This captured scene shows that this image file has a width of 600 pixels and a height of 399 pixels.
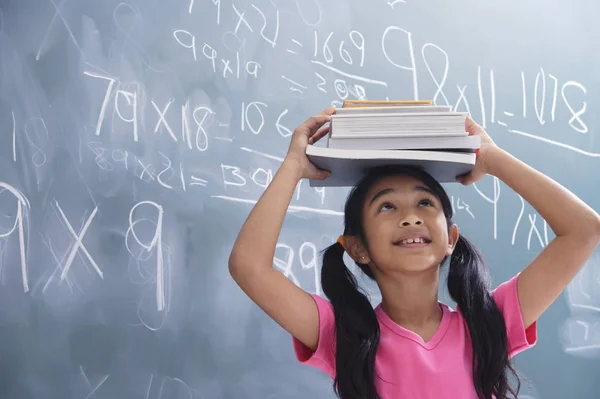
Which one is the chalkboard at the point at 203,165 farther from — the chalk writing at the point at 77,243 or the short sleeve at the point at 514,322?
the short sleeve at the point at 514,322

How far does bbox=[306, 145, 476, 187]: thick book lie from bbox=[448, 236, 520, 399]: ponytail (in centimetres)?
22

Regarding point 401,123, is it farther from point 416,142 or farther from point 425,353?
point 425,353

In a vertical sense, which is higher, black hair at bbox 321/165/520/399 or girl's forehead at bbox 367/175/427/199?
girl's forehead at bbox 367/175/427/199

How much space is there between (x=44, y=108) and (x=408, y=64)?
1.19m

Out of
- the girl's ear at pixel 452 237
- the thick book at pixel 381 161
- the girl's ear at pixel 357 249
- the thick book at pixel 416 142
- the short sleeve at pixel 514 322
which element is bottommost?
the short sleeve at pixel 514 322

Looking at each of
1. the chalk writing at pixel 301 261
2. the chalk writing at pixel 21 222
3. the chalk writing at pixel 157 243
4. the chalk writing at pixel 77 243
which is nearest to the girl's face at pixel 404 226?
the chalk writing at pixel 301 261

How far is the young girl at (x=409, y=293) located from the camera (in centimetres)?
109

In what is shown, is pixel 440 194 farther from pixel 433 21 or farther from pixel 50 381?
pixel 50 381

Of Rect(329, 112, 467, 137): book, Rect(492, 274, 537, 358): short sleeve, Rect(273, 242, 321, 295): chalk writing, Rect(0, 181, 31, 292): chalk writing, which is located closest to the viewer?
Rect(329, 112, 467, 137): book

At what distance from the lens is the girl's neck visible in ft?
3.86

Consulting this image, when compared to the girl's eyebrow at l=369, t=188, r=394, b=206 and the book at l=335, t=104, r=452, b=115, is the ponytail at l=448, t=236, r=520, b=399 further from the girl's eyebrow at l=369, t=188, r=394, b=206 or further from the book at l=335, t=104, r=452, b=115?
the book at l=335, t=104, r=452, b=115

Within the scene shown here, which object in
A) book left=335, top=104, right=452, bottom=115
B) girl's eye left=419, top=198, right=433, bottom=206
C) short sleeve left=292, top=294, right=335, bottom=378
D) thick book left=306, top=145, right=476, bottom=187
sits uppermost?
book left=335, top=104, right=452, bottom=115

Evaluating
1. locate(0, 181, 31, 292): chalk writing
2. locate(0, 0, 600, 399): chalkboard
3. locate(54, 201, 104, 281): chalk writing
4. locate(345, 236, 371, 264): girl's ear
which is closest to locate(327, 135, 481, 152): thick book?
locate(345, 236, 371, 264): girl's ear

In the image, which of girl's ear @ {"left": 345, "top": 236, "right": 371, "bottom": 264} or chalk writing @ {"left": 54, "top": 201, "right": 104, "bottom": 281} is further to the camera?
chalk writing @ {"left": 54, "top": 201, "right": 104, "bottom": 281}
